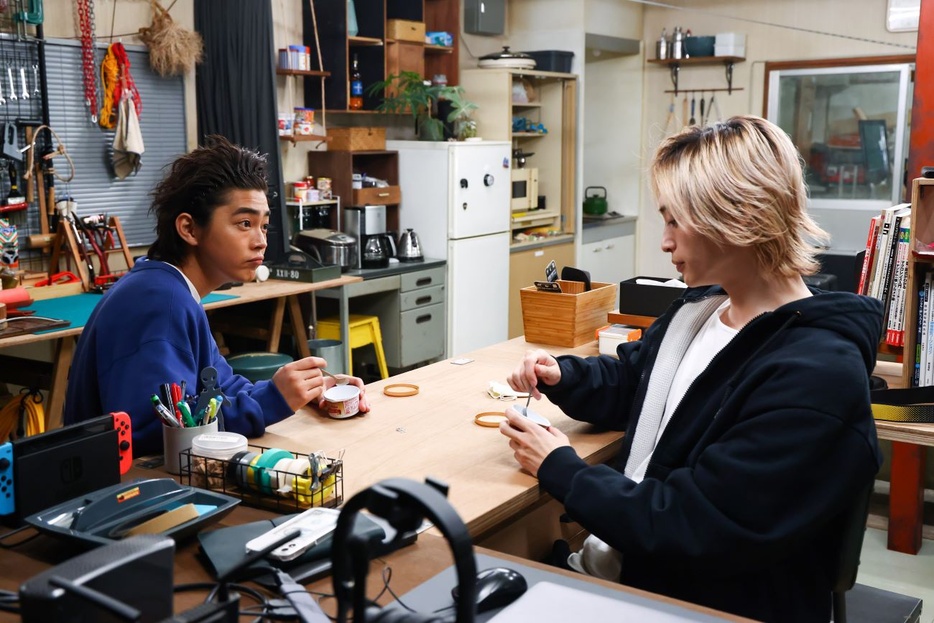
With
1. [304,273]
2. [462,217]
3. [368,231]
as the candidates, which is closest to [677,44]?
[462,217]

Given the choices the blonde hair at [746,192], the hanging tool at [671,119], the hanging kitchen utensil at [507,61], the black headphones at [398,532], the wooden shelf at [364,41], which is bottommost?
the black headphones at [398,532]

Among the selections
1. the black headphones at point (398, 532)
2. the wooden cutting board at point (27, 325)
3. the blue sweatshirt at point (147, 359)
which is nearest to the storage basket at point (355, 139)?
the wooden cutting board at point (27, 325)

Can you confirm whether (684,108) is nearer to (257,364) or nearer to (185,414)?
(257,364)

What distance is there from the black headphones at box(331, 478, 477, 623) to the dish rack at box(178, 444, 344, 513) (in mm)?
609

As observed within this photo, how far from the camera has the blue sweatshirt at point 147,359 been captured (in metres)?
1.82

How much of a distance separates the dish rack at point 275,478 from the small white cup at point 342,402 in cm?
46

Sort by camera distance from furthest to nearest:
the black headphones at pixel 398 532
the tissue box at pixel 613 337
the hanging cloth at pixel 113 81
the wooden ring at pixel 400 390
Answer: the hanging cloth at pixel 113 81
the tissue box at pixel 613 337
the wooden ring at pixel 400 390
the black headphones at pixel 398 532

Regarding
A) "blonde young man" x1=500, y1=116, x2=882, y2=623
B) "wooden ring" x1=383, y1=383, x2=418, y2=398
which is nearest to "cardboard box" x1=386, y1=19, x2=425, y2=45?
"wooden ring" x1=383, y1=383, x2=418, y2=398

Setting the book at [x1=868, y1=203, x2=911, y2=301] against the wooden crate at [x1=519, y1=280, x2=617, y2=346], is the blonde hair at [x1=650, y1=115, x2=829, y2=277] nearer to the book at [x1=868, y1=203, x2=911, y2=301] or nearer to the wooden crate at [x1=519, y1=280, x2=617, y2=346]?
the wooden crate at [x1=519, y1=280, x2=617, y2=346]

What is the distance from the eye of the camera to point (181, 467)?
1.62 meters

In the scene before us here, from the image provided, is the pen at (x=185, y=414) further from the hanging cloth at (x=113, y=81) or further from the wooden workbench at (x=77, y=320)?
the hanging cloth at (x=113, y=81)

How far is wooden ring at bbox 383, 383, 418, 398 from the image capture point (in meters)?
2.29

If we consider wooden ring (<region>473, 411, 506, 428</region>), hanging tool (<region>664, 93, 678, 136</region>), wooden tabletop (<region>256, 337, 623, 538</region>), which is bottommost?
wooden tabletop (<region>256, 337, 623, 538</region>)

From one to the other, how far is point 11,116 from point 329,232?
5.51ft
